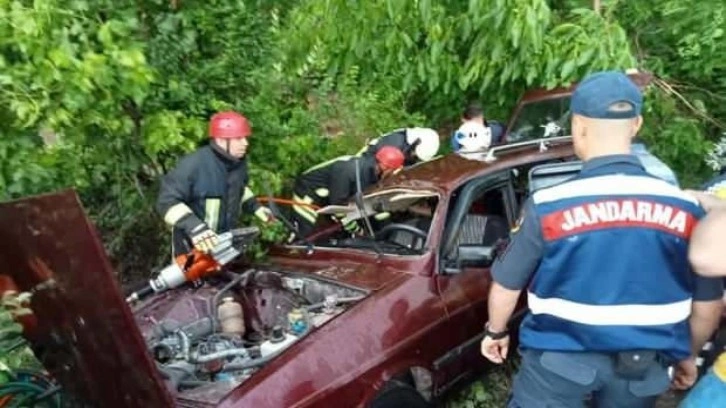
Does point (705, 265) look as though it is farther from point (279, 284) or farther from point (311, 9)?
point (311, 9)

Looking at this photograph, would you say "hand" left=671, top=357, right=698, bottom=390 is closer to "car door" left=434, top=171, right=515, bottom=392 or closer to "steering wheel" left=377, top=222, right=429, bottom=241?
"car door" left=434, top=171, right=515, bottom=392

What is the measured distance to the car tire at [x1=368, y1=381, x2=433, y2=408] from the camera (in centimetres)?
378

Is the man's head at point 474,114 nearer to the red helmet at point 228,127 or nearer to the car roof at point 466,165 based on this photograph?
the car roof at point 466,165

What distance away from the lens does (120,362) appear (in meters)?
3.21

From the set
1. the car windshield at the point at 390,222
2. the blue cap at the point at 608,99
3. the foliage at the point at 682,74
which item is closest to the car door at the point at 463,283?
the car windshield at the point at 390,222

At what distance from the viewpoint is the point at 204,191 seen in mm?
Answer: 5090

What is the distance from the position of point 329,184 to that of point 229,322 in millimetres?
2192

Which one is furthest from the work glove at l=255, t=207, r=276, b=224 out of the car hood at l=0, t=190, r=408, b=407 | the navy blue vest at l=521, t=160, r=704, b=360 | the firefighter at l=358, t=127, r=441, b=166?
the navy blue vest at l=521, t=160, r=704, b=360

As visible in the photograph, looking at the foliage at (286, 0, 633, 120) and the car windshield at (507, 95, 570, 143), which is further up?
the foliage at (286, 0, 633, 120)

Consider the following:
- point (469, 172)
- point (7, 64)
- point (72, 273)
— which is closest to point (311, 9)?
point (469, 172)

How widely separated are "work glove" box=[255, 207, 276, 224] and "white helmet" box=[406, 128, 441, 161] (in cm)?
150

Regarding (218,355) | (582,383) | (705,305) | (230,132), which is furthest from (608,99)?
(230,132)

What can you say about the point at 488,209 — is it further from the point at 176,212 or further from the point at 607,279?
the point at 607,279

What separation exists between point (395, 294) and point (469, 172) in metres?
0.94
